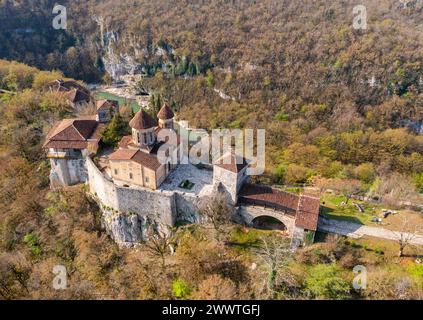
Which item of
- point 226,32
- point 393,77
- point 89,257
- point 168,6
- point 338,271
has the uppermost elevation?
point 168,6

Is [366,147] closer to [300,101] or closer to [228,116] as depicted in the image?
[300,101]

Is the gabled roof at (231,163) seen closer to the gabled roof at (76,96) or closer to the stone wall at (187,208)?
the stone wall at (187,208)

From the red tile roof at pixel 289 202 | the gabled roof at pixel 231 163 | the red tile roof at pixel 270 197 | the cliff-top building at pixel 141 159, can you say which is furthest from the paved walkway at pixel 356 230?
the cliff-top building at pixel 141 159

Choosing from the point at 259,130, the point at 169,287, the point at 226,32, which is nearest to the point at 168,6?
the point at 226,32

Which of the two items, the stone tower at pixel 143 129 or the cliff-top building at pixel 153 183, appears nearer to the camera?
the cliff-top building at pixel 153 183

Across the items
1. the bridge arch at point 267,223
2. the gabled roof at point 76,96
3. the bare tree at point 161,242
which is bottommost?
the bare tree at point 161,242
